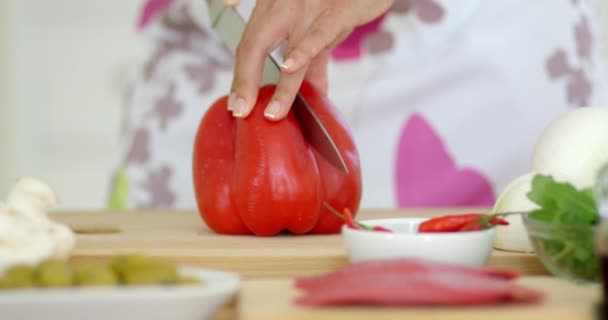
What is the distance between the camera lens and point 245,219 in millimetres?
1097

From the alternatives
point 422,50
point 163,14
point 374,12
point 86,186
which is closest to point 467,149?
point 422,50

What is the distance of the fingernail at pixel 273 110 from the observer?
1.09m

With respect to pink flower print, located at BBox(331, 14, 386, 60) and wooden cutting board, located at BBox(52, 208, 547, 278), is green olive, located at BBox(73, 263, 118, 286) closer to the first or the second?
wooden cutting board, located at BBox(52, 208, 547, 278)

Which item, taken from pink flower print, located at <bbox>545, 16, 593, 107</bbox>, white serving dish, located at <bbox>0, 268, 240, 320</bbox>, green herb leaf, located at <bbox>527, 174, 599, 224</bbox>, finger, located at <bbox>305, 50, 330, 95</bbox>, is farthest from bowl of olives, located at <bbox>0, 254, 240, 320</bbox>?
pink flower print, located at <bbox>545, 16, 593, 107</bbox>

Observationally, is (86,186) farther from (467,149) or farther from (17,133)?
(467,149)

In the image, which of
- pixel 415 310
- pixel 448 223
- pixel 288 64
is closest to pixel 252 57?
pixel 288 64

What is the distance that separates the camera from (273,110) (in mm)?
1094

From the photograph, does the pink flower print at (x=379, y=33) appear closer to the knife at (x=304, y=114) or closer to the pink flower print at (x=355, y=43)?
the pink flower print at (x=355, y=43)

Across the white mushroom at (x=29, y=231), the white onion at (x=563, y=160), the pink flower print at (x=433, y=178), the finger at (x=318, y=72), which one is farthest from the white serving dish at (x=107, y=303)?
the pink flower print at (x=433, y=178)

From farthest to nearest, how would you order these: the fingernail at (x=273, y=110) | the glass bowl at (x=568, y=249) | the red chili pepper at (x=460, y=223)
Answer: the fingernail at (x=273, y=110) < the red chili pepper at (x=460, y=223) < the glass bowl at (x=568, y=249)

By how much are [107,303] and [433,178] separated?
100 centimetres

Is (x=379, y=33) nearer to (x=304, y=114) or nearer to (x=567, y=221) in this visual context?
(x=304, y=114)

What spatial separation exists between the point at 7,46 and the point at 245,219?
1.95 m

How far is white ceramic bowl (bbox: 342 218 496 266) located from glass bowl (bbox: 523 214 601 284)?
1.9 inches
